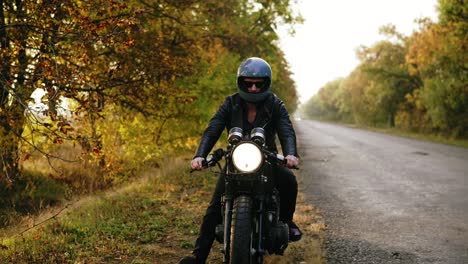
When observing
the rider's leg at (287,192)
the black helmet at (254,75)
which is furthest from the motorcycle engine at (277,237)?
the black helmet at (254,75)

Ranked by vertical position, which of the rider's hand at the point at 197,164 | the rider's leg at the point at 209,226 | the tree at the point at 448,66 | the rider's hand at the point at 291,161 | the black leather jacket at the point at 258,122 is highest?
the tree at the point at 448,66

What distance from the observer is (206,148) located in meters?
4.24

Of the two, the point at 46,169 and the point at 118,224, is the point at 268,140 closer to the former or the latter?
the point at 118,224

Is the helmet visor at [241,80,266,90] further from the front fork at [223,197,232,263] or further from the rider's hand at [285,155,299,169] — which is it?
the front fork at [223,197,232,263]

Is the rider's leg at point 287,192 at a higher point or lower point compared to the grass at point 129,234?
higher

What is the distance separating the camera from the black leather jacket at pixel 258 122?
14.0 ft

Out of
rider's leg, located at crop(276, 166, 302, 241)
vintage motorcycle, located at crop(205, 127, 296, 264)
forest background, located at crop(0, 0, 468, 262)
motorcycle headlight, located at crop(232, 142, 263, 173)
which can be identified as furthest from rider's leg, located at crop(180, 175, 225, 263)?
forest background, located at crop(0, 0, 468, 262)

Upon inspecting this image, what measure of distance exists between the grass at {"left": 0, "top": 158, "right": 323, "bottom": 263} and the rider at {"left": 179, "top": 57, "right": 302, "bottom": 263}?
791 millimetres

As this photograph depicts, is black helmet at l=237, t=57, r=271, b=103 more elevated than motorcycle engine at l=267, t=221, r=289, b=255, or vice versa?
black helmet at l=237, t=57, r=271, b=103

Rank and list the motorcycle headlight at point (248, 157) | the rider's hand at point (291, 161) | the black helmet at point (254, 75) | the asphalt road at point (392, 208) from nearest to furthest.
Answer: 1. the motorcycle headlight at point (248, 157)
2. the rider's hand at point (291, 161)
3. the black helmet at point (254, 75)
4. the asphalt road at point (392, 208)

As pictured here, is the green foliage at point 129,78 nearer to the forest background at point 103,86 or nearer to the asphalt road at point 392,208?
the forest background at point 103,86

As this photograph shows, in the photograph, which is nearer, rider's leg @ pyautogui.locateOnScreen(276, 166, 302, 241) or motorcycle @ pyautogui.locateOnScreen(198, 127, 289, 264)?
motorcycle @ pyautogui.locateOnScreen(198, 127, 289, 264)

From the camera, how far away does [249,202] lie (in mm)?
3684

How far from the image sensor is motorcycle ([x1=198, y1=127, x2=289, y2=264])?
3547 millimetres
